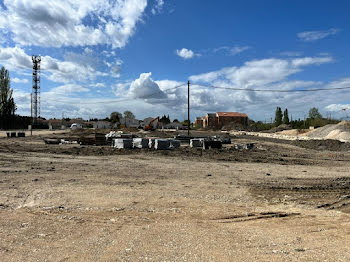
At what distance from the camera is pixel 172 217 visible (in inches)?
230

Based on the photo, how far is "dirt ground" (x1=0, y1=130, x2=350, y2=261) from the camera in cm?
423

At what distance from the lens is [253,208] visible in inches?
259

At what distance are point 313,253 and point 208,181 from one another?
550 centimetres

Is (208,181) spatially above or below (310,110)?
below

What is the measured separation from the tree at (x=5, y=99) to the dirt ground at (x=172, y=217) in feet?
244

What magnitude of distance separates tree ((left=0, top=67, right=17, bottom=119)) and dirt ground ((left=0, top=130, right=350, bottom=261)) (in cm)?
7440

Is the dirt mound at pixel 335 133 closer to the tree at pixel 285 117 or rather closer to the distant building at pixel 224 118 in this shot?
the tree at pixel 285 117

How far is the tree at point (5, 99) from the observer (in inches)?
2879

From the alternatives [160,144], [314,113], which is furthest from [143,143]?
[314,113]

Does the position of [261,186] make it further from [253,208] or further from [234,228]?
[234,228]

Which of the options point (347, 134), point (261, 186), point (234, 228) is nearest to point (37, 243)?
point (234, 228)

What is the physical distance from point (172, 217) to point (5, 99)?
85.8 metres

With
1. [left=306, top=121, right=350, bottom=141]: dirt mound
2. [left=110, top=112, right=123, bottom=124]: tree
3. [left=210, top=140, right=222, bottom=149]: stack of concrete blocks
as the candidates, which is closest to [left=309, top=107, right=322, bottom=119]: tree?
[left=306, top=121, right=350, bottom=141]: dirt mound

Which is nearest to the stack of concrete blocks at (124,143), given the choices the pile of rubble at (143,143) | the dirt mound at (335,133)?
the pile of rubble at (143,143)
